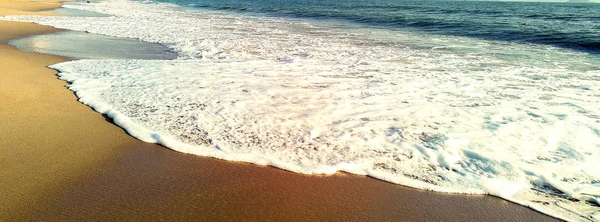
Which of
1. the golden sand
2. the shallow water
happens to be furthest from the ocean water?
the shallow water

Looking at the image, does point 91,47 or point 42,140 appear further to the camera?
point 91,47

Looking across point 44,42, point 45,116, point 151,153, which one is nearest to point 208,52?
point 44,42

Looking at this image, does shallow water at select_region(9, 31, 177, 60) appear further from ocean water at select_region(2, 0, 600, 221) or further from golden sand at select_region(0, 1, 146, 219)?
golden sand at select_region(0, 1, 146, 219)

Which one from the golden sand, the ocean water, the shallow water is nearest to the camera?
the golden sand

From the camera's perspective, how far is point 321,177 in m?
3.31

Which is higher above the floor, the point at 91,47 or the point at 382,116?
the point at 91,47

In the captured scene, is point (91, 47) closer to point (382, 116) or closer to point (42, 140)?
point (42, 140)

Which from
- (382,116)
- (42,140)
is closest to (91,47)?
(42,140)

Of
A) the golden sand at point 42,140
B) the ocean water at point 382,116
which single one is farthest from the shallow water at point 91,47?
the golden sand at point 42,140

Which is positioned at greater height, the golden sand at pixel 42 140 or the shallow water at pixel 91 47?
the shallow water at pixel 91 47

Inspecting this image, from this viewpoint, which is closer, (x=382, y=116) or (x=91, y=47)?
(x=382, y=116)

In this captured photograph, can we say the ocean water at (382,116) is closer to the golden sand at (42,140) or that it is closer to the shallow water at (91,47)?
the golden sand at (42,140)

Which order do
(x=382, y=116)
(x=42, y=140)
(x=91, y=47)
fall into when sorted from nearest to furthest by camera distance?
(x=42, y=140)
(x=382, y=116)
(x=91, y=47)

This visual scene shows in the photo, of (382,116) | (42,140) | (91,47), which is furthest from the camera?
(91,47)
